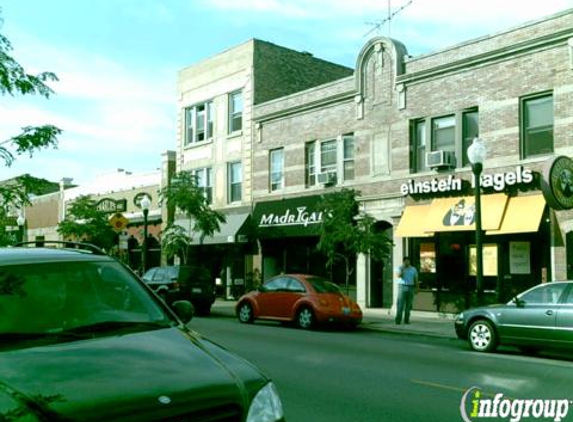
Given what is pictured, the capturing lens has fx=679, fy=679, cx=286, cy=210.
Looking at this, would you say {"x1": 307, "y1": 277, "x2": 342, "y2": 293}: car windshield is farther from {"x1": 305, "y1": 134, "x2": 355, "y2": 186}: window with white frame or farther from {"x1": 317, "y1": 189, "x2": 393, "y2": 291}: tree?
{"x1": 305, "y1": 134, "x2": 355, "y2": 186}: window with white frame

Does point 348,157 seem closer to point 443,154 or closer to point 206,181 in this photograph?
point 443,154

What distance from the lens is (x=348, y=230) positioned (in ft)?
69.5

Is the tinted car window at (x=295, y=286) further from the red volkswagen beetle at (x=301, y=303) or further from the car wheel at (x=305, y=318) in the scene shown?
the car wheel at (x=305, y=318)

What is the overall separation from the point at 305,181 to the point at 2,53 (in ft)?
54.6

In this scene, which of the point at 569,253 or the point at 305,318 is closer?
the point at 305,318

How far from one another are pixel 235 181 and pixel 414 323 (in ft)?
46.1

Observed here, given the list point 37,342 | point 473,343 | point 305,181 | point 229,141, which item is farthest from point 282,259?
point 37,342

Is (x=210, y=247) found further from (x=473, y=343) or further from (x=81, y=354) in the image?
(x=81, y=354)

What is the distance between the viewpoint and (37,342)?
384 centimetres

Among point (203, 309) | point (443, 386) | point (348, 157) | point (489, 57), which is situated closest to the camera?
point (443, 386)

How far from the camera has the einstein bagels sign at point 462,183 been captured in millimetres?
19156

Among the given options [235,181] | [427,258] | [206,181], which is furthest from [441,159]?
[206,181]

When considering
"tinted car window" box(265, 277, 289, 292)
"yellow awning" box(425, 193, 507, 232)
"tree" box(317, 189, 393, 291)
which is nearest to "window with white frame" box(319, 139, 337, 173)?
"tree" box(317, 189, 393, 291)

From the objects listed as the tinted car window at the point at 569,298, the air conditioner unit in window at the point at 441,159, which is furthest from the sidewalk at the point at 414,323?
the air conditioner unit in window at the point at 441,159
